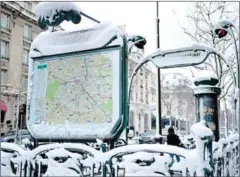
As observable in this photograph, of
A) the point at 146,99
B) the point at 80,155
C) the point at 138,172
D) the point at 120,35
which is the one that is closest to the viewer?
the point at 138,172

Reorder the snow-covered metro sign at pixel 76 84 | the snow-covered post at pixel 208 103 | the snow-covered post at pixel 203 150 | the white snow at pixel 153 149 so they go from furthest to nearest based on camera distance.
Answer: the snow-covered post at pixel 208 103, the snow-covered metro sign at pixel 76 84, the white snow at pixel 153 149, the snow-covered post at pixel 203 150

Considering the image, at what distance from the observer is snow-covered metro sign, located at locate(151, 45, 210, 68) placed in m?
7.39

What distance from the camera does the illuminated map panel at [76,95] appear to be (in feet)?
19.5

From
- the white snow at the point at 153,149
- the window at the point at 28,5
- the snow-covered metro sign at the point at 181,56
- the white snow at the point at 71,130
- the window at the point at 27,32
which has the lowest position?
the white snow at the point at 153,149

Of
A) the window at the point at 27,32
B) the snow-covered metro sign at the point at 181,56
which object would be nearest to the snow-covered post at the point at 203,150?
the snow-covered metro sign at the point at 181,56

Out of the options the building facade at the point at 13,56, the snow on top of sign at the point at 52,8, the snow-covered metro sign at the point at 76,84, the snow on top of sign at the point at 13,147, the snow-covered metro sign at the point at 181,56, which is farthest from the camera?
the building facade at the point at 13,56

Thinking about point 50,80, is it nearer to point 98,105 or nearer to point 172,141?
point 98,105

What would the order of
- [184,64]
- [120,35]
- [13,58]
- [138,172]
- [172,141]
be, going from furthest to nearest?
[13,58] → [172,141] → [184,64] → [120,35] → [138,172]

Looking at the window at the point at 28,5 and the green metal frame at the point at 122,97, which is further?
the window at the point at 28,5

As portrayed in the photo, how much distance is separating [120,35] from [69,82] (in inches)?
57.0

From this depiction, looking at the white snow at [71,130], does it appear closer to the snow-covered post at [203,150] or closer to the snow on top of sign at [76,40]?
the snow on top of sign at [76,40]

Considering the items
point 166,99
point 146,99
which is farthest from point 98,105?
point 146,99

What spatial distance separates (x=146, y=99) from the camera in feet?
157

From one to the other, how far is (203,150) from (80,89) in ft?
10.9
